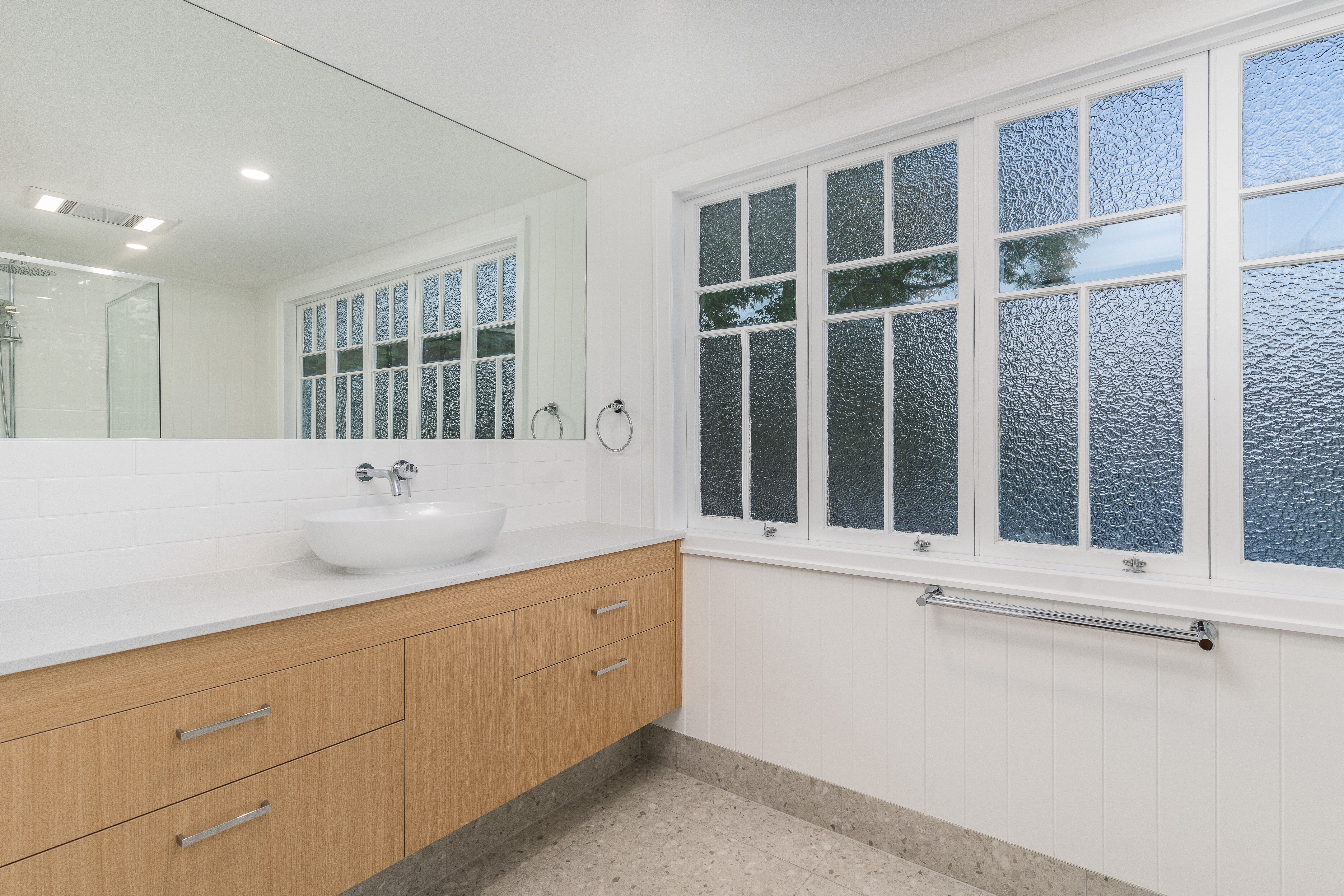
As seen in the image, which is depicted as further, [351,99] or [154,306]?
[351,99]

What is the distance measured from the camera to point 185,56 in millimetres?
1568

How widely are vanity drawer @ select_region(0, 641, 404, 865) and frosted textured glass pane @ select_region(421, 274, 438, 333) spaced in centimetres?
111

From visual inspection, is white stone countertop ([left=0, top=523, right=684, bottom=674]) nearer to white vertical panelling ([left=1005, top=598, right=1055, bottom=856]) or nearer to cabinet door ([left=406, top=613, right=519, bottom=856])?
cabinet door ([left=406, top=613, right=519, bottom=856])

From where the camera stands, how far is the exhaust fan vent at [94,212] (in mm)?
1369

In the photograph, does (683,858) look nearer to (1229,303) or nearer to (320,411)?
(320,411)

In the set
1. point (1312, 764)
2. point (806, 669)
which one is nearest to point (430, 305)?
point (806, 669)

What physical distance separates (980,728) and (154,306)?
2.44 m

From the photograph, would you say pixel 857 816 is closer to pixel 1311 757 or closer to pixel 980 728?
pixel 980 728

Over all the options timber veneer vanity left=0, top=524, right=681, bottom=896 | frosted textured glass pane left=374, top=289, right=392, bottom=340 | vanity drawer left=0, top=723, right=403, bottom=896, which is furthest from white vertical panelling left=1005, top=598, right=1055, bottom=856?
frosted textured glass pane left=374, top=289, right=392, bottom=340

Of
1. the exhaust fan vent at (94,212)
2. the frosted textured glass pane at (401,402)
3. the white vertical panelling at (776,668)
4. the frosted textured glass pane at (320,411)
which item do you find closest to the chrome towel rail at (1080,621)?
the white vertical panelling at (776,668)

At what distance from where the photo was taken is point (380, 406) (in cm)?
198

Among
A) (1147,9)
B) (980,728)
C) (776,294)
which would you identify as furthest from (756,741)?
(1147,9)

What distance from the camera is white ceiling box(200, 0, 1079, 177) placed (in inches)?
64.9

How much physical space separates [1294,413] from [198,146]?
2.74 m
